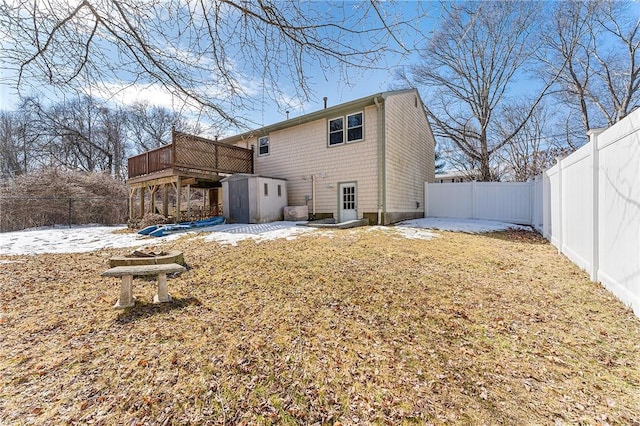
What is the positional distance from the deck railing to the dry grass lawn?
751 cm

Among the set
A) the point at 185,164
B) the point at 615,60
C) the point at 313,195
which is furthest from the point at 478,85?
the point at 185,164

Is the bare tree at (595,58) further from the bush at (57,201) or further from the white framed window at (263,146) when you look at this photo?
the bush at (57,201)

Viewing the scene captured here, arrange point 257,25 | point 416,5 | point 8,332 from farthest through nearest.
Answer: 1. point 257,25
2. point 8,332
3. point 416,5

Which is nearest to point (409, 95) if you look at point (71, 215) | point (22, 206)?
point (71, 215)

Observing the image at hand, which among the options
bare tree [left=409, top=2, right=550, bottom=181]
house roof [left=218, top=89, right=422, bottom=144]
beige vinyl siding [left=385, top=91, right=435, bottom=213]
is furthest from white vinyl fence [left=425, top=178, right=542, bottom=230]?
bare tree [left=409, top=2, right=550, bottom=181]

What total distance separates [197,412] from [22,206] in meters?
17.2

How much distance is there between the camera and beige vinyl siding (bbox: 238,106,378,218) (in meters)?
10.9

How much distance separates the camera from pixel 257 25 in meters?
2.93

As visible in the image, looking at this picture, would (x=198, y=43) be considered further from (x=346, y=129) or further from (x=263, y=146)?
(x=263, y=146)

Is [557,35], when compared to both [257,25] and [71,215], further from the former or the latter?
[71,215]

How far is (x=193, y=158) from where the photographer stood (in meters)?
11.4

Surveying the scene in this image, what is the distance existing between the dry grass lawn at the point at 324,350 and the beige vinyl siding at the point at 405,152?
7353mm

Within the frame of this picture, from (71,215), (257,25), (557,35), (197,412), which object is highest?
(557,35)

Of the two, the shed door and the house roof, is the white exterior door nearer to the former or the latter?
the house roof
